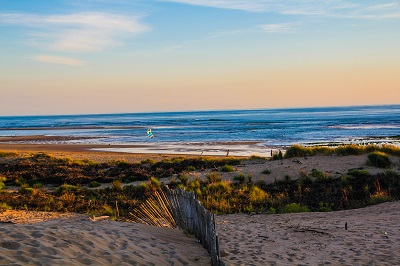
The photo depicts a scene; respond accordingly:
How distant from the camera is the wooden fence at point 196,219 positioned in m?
7.06

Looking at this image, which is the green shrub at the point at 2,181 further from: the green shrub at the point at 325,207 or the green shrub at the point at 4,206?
the green shrub at the point at 325,207

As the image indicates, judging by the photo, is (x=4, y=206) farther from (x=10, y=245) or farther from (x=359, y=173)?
(x=359, y=173)

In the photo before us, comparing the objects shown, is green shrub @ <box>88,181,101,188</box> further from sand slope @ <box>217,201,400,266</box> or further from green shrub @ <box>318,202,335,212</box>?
green shrub @ <box>318,202,335,212</box>

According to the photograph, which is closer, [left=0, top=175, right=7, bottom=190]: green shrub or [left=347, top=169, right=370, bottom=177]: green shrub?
[left=347, top=169, right=370, bottom=177]: green shrub

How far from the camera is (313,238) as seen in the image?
9.72m

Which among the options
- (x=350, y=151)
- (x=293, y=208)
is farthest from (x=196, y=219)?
(x=350, y=151)

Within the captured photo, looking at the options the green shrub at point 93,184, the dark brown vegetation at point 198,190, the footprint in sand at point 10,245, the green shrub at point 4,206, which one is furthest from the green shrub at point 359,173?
the footprint in sand at point 10,245

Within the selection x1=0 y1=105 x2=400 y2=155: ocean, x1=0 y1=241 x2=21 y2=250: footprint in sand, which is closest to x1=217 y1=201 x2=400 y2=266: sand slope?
x1=0 y1=241 x2=21 y2=250: footprint in sand

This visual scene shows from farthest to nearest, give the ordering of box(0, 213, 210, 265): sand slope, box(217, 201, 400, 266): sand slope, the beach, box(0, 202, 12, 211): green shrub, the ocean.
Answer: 1. the ocean
2. box(0, 202, 12, 211): green shrub
3. box(217, 201, 400, 266): sand slope
4. the beach
5. box(0, 213, 210, 265): sand slope

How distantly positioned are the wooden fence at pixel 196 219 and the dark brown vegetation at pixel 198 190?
263 centimetres

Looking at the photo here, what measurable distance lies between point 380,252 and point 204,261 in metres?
3.38

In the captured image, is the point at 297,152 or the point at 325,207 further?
the point at 297,152

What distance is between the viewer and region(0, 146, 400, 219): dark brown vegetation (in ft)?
47.9

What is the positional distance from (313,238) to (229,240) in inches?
71.3
